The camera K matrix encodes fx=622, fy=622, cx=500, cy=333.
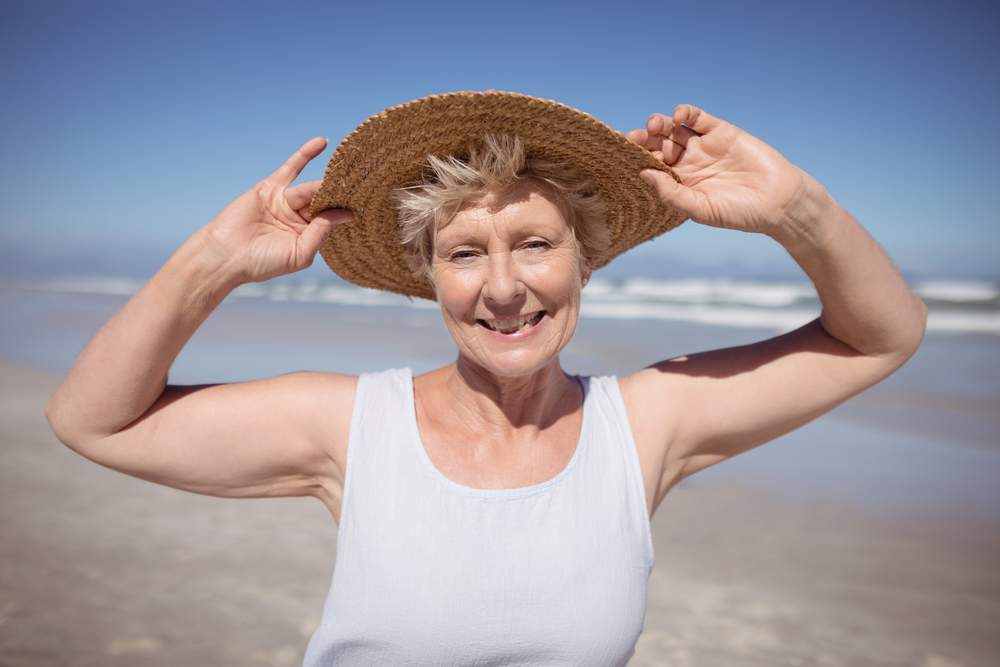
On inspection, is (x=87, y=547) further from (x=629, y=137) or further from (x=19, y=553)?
(x=629, y=137)

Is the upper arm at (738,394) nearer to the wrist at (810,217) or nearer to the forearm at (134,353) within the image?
the wrist at (810,217)

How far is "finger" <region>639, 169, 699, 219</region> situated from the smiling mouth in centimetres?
53

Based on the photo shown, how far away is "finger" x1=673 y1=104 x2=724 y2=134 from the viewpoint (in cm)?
185

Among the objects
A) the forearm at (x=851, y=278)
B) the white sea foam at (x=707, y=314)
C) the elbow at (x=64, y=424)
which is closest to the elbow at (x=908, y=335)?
the forearm at (x=851, y=278)

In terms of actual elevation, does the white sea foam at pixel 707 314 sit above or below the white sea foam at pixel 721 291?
below

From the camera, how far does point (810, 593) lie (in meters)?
4.16

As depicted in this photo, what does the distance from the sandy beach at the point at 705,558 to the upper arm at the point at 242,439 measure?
7.01ft

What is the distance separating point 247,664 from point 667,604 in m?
2.57

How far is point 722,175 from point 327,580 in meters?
3.77

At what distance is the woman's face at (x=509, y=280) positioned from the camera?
1.96 meters

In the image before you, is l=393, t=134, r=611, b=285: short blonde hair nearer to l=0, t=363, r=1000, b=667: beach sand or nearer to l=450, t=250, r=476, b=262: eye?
l=450, t=250, r=476, b=262: eye

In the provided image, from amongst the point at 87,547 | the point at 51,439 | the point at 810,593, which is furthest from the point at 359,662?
the point at 51,439

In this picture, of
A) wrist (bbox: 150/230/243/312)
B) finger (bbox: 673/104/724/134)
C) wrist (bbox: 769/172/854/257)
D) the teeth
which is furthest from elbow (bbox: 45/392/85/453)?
wrist (bbox: 769/172/854/257)

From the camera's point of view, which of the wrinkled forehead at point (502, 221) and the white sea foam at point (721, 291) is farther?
the white sea foam at point (721, 291)
